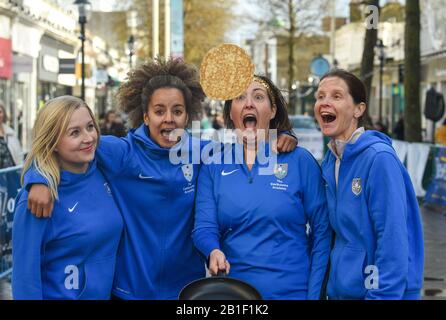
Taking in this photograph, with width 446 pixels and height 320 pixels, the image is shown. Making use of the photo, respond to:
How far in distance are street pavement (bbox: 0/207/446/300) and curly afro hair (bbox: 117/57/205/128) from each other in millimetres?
4542

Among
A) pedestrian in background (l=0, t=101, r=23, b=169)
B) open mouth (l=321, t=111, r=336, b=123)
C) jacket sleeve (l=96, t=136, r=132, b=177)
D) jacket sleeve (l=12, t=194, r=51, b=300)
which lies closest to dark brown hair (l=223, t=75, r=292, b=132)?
open mouth (l=321, t=111, r=336, b=123)

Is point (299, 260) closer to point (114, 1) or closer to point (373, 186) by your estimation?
point (373, 186)

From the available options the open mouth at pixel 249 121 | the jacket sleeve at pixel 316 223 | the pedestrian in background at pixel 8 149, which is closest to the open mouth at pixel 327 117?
the jacket sleeve at pixel 316 223

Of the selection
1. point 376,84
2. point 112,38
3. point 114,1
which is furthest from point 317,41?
point 112,38

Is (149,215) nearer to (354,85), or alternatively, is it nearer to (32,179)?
(32,179)

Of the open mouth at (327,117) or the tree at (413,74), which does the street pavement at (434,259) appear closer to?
the open mouth at (327,117)

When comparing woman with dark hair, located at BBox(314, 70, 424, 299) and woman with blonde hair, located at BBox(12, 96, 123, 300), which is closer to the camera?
woman with dark hair, located at BBox(314, 70, 424, 299)

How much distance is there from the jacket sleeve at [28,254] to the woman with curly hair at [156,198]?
21.8 inches

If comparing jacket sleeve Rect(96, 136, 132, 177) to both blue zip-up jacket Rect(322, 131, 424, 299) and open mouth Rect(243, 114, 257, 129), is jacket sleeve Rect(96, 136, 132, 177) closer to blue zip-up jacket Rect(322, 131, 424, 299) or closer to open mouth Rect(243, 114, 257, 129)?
open mouth Rect(243, 114, 257, 129)

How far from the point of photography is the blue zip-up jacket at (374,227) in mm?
3598

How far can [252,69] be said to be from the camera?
4078mm

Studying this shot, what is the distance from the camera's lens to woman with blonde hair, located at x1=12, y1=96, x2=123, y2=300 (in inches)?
147

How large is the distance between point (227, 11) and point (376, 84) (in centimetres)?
1090

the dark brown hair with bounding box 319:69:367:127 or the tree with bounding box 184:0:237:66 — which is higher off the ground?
the tree with bounding box 184:0:237:66
